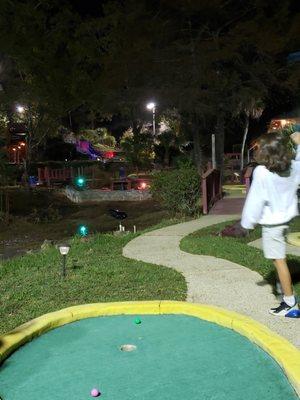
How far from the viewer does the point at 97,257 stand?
313 inches

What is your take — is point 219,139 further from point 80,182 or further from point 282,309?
point 282,309

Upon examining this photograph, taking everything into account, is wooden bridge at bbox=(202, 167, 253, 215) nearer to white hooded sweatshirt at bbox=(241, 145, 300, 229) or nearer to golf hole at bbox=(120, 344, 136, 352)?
white hooded sweatshirt at bbox=(241, 145, 300, 229)

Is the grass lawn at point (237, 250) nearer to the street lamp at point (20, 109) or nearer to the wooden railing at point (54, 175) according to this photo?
the street lamp at point (20, 109)

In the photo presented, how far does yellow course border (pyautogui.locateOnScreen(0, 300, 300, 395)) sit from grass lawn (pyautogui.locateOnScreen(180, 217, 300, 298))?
114cm

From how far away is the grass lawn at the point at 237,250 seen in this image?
652 cm

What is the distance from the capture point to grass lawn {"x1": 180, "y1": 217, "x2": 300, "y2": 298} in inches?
257

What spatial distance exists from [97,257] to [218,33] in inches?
631

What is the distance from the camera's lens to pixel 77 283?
620 cm

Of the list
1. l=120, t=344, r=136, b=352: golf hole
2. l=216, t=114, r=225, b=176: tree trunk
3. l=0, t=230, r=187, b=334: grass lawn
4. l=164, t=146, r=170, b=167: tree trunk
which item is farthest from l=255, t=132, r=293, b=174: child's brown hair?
l=164, t=146, r=170, b=167: tree trunk

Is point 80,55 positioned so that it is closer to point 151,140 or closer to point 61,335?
point 151,140

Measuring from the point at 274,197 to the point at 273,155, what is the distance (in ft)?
1.25

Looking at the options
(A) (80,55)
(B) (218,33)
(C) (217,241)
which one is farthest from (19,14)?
(C) (217,241)

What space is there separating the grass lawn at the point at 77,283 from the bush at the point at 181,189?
455cm

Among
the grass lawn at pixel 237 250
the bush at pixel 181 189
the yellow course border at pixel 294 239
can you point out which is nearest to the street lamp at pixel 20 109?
the bush at pixel 181 189
